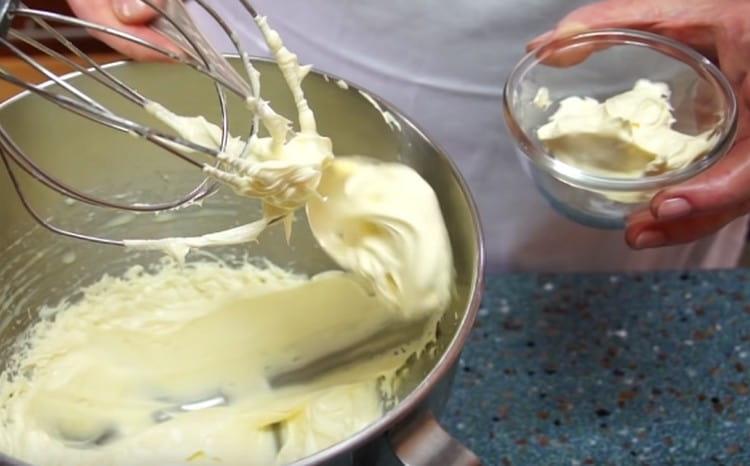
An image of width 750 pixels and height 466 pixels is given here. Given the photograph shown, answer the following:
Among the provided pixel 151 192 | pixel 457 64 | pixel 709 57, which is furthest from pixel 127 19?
pixel 709 57

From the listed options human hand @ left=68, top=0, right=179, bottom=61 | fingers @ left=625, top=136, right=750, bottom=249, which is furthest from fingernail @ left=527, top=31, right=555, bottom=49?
human hand @ left=68, top=0, right=179, bottom=61

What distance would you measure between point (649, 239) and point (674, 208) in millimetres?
59

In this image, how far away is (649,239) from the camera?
22.9 inches

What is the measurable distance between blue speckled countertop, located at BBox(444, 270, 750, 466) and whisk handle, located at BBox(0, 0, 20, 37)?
371mm

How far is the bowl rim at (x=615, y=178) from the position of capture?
0.54m

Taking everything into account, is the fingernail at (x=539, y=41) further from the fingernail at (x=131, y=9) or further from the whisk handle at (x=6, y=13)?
the whisk handle at (x=6, y=13)

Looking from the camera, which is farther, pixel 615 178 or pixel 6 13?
pixel 615 178

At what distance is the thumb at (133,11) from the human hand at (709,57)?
248 mm

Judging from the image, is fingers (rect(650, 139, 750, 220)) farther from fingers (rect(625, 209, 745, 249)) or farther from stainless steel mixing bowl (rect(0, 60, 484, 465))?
stainless steel mixing bowl (rect(0, 60, 484, 465))

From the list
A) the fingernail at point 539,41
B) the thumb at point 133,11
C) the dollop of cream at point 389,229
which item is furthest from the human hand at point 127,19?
the fingernail at point 539,41

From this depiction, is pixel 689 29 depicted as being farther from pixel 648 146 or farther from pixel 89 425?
pixel 89 425

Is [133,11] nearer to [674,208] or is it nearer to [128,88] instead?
[128,88]

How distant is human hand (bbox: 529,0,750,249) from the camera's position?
532mm

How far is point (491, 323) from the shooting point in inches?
26.1
